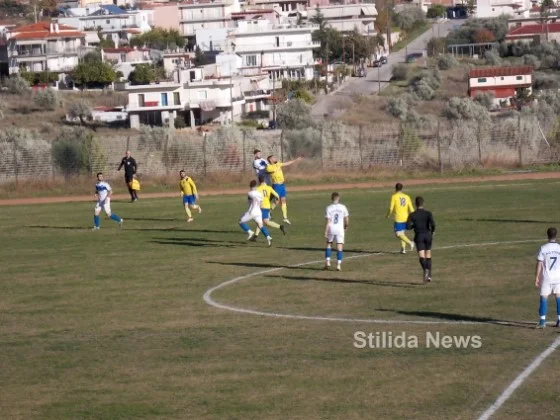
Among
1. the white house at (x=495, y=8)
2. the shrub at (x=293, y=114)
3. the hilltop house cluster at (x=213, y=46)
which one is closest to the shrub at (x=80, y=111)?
the hilltop house cluster at (x=213, y=46)

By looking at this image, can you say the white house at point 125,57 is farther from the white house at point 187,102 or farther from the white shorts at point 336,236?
the white shorts at point 336,236

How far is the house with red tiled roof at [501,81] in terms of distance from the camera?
10562 centimetres

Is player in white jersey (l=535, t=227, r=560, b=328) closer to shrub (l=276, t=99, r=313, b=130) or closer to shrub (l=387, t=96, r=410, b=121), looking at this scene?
shrub (l=276, t=99, r=313, b=130)

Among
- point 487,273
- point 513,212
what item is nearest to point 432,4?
point 513,212

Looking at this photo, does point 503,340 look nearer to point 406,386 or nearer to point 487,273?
point 406,386

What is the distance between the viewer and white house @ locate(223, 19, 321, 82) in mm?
130250

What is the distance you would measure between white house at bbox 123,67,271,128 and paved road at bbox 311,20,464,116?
711 cm

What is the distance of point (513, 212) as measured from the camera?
39.0 meters

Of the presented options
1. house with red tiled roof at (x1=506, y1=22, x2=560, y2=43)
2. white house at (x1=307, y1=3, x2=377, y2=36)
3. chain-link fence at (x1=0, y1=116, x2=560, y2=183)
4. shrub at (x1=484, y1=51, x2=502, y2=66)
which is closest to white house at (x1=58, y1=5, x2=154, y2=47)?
white house at (x1=307, y1=3, x2=377, y2=36)

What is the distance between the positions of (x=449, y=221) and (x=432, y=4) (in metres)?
152

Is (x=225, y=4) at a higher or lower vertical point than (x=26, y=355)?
higher

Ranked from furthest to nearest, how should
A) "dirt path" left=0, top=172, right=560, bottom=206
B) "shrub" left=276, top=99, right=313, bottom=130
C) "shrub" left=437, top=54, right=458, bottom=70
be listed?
"shrub" left=437, top=54, right=458, bottom=70 → "shrub" left=276, top=99, right=313, bottom=130 → "dirt path" left=0, top=172, right=560, bottom=206

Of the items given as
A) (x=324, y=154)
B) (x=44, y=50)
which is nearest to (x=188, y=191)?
(x=324, y=154)

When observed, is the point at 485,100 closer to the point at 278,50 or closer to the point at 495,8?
the point at 278,50
